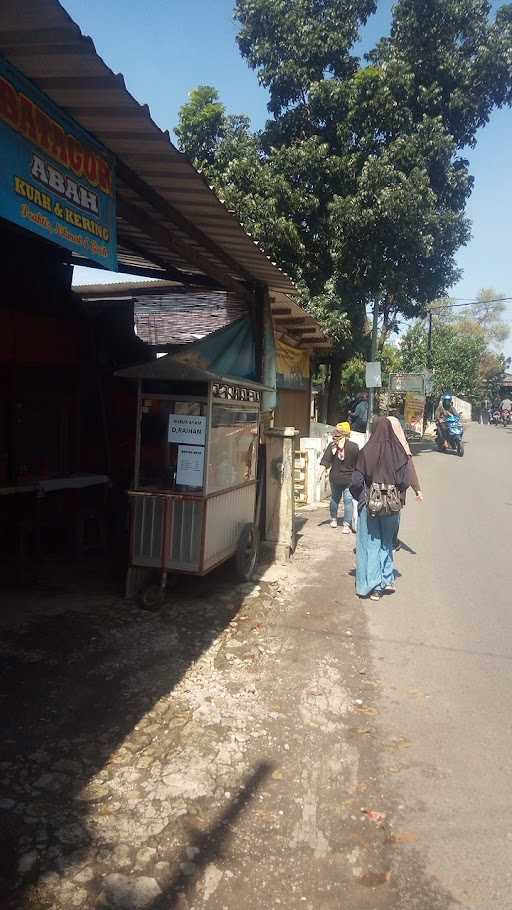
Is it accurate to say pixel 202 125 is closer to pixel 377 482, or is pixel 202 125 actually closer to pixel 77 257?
pixel 77 257

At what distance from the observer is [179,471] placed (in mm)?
5305

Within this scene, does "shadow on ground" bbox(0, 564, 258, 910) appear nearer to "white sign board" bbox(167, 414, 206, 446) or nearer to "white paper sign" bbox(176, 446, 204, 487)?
"white paper sign" bbox(176, 446, 204, 487)

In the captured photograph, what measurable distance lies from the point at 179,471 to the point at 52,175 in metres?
2.61

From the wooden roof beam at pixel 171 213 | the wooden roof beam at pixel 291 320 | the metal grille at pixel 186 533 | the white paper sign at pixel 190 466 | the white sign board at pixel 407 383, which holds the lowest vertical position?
the metal grille at pixel 186 533

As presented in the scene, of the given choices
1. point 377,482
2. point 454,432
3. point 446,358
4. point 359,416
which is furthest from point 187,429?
point 446,358

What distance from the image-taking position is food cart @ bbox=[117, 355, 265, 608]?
5.21m

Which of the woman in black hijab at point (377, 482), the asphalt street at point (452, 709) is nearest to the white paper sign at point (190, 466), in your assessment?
the woman in black hijab at point (377, 482)

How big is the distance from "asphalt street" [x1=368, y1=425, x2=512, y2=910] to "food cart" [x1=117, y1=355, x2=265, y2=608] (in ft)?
5.51

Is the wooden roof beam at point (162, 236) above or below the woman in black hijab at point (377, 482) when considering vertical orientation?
above

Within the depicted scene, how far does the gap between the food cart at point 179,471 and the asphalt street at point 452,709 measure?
1681 millimetres

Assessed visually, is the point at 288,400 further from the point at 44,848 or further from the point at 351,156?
the point at 44,848

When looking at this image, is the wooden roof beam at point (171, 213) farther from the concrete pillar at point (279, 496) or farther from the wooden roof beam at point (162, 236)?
the concrete pillar at point (279, 496)

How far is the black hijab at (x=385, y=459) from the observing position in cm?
582

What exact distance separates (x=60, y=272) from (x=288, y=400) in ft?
21.1
